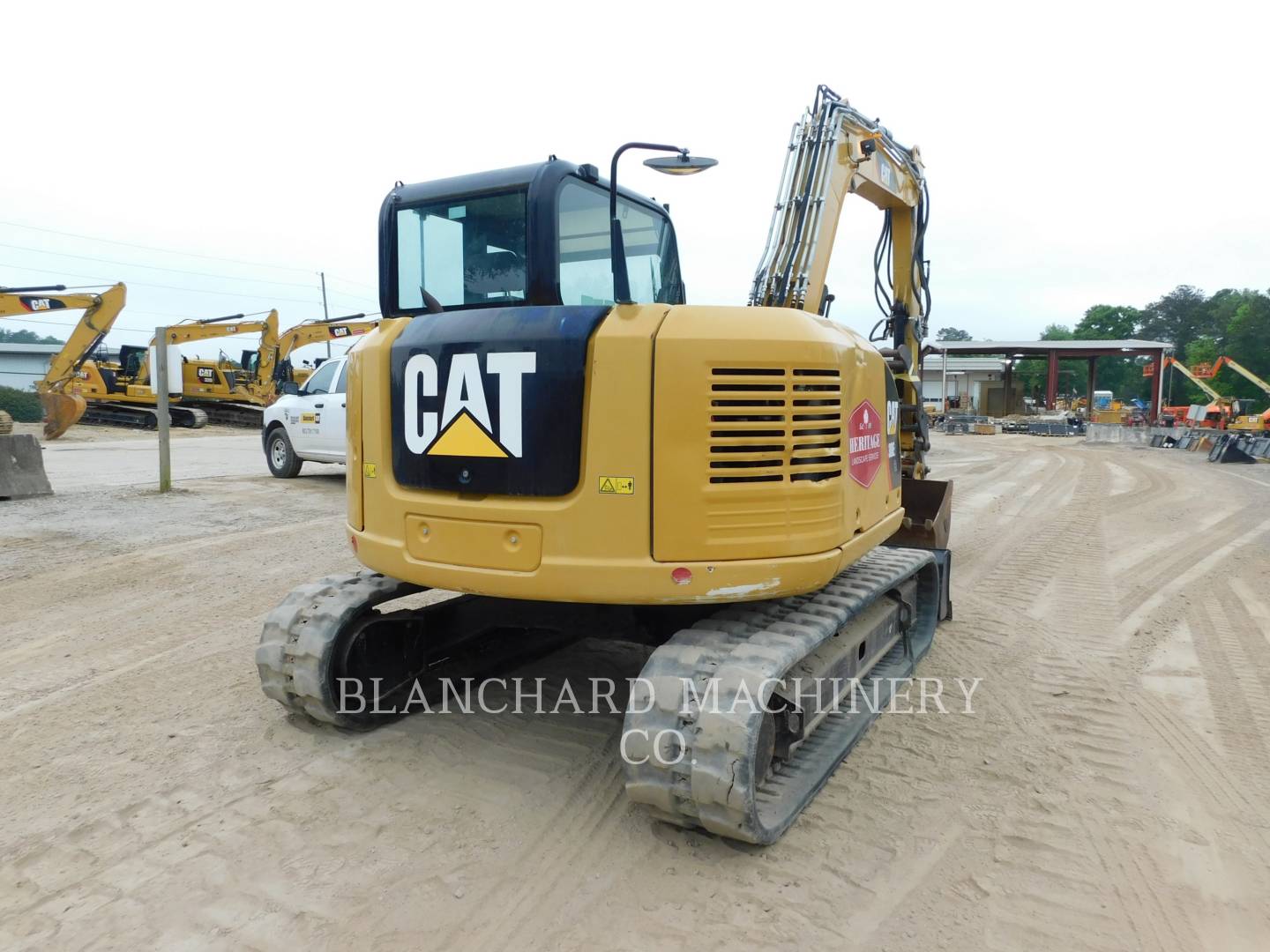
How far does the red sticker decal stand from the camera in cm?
351

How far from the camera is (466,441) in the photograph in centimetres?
331

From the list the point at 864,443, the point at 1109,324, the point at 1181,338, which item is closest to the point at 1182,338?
the point at 1181,338

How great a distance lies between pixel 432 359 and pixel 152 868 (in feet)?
6.62

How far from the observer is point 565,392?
3.15 metres

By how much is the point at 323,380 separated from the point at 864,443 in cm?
1027

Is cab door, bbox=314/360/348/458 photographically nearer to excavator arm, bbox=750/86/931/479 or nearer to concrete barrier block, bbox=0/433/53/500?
concrete barrier block, bbox=0/433/53/500

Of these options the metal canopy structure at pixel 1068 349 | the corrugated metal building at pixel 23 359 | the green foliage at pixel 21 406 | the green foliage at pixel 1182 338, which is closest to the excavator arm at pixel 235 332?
the green foliage at pixel 21 406

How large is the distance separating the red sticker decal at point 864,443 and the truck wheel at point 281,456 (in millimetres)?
10540

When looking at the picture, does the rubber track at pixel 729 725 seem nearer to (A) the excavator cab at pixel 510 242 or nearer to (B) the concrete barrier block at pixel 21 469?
(A) the excavator cab at pixel 510 242

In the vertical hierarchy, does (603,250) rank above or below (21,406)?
above

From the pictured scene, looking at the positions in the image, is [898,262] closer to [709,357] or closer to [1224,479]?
[709,357]

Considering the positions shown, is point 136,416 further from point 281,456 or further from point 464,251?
point 464,251

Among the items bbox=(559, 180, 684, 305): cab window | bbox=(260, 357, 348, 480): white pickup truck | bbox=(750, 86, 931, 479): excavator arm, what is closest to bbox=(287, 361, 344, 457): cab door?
bbox=(260, 357, 348, 480): white pickup truck

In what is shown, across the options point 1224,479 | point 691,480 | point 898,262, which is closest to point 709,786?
point 691,480
